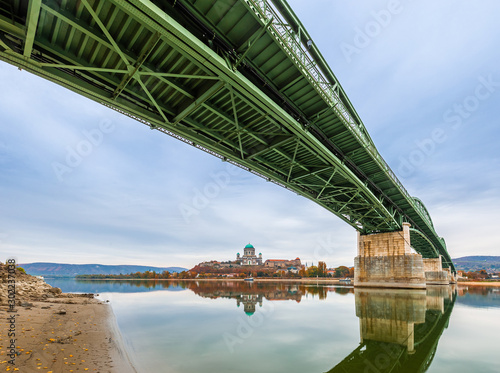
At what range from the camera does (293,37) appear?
36.5 feet

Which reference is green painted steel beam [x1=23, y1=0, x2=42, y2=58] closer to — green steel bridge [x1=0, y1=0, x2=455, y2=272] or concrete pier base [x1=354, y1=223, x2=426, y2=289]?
green steel bridge [x1=0, y1=0, x2=455, y2=272]

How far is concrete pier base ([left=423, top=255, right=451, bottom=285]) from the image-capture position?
7125 centimetres

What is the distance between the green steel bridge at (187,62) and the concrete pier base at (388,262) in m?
27.7

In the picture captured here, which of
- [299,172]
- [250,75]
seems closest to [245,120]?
[250,75]

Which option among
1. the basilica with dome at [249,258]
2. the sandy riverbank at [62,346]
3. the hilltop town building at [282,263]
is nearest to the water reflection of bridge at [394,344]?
the sandy riverbank at [62,346]

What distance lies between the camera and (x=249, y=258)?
18300 cm

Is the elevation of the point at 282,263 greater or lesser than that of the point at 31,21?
lesser

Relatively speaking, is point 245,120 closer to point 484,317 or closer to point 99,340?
point 99,340

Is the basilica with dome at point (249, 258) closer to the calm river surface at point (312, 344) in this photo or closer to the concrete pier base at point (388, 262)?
the concrete pier base at point (388, 262)

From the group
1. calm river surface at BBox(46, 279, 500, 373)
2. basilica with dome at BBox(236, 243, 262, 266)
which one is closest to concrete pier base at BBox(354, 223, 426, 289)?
calm river surface at BBox(46, 279, 500, 373)

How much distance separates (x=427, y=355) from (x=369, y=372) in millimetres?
3337

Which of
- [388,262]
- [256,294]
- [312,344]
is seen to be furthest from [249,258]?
[312,344]

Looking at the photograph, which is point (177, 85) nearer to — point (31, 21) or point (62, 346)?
point (31, 21)

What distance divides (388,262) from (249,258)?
15202 centimetres
